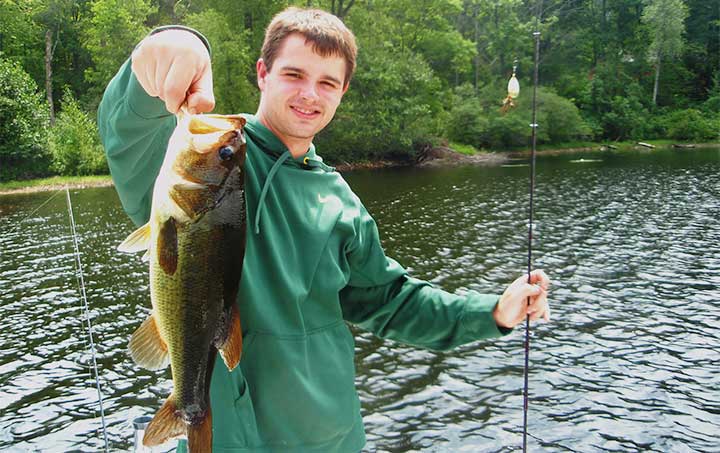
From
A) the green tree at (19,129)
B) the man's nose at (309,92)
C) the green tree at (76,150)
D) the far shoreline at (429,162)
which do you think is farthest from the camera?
the green tree at (76,150)

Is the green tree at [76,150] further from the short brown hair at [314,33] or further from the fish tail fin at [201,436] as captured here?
the fish tail fin at [201,436]

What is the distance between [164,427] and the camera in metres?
1.95

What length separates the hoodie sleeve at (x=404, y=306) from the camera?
2.46 meters

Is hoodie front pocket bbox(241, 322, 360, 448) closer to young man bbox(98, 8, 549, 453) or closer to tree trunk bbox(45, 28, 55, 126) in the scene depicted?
young man bbox(98, 8, 549, 453)

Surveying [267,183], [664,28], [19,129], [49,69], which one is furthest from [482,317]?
[664,28]

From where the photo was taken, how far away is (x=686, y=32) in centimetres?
5966

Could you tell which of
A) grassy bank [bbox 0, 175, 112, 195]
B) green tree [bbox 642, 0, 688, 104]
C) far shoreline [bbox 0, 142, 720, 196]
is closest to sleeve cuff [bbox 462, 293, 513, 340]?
far shoreline [bbox 0, 142, 720, 196]

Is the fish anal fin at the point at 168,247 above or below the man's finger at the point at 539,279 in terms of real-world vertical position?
above

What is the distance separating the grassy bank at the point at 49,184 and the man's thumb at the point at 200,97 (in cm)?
2957

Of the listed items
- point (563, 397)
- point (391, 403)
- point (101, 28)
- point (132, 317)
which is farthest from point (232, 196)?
point (101, 28)

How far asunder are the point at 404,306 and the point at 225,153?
1.13 m

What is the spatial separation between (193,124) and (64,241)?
1638 centimetres

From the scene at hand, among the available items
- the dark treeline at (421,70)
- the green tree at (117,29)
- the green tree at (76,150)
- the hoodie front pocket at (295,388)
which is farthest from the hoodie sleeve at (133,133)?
the green tree at (117,29)

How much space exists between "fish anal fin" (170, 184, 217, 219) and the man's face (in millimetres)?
524
